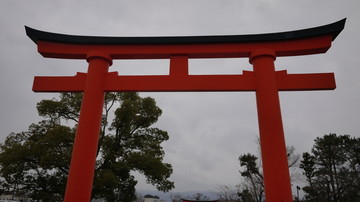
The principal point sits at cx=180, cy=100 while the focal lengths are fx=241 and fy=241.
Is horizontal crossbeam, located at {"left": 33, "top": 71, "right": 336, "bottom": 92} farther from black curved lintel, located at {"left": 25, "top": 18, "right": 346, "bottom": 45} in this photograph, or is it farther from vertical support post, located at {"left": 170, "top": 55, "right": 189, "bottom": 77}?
black curved lintel, located at {"left": 25, "top": 18, "right": 346, "bottom": 45}

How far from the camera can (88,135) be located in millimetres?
4133

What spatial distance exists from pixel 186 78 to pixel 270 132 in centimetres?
178

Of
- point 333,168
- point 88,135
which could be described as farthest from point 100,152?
point 333,168

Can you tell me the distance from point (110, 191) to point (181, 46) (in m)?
8.63

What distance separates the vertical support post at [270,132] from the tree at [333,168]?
19.1 metres

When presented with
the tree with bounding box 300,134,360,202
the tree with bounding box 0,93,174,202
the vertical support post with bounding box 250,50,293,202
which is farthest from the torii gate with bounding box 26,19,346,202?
the tree with bounding box 300,134,360,202

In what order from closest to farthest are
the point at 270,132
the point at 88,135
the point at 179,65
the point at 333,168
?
the point at 270,132 < the point at 88,135 < the point at 179,65 < the point at 333,168

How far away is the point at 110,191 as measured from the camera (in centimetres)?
1099

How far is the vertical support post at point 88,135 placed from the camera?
3.88 meters

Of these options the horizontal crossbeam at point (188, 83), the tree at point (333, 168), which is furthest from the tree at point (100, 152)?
the tree at point (333, 168)

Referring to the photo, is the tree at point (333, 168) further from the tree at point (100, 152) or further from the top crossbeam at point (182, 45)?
the top crossbeam at point (182, 45)

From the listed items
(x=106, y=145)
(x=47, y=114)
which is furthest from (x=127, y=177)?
(x=47, y=114)

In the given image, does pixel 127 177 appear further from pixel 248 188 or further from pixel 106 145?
pixel 248 188

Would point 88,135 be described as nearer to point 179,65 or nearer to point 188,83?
point 188,83
